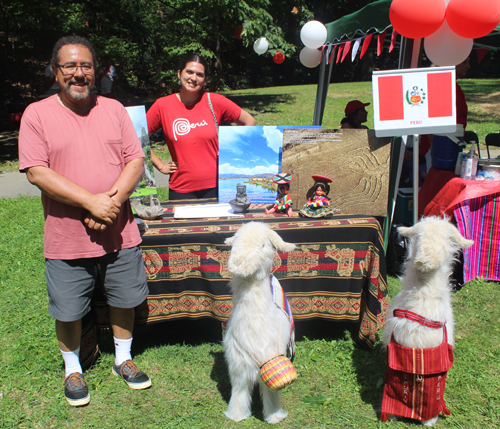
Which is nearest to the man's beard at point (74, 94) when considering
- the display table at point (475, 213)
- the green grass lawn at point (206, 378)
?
the green grass lawn at point (206, 378)

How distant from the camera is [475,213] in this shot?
3736 mm

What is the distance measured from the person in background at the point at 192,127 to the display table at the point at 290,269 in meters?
0.58

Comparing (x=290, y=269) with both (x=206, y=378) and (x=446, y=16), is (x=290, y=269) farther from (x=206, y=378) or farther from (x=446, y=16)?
(x=446, y=16)

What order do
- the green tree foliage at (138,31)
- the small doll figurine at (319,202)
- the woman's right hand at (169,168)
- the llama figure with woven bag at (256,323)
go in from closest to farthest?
the llama figure with woven bag at (256,323) → the small doll figurine at (319,202) → the woman's right hand at (169,168) → the green tree foliage at (138,31)

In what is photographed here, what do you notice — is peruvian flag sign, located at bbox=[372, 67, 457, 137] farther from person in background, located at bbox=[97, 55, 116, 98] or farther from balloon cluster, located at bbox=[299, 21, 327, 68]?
person in background, located at bbox=[97, 55, 116, 98]

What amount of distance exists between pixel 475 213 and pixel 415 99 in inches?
52.7

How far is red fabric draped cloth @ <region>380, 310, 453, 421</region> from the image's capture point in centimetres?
215

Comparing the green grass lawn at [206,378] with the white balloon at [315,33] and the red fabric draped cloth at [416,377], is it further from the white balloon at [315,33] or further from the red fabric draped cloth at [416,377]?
the white balloon at [315,33]

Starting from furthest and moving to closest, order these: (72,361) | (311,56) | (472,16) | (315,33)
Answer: (311,56) < (315,33) < (472,16) < (72,361)

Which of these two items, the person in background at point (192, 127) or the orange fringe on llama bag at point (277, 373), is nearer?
the orange fringe on llama bag at point (277, 373)

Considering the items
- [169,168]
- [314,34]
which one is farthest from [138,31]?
[169,168]

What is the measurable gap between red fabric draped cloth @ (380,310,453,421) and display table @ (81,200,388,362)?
2.04 ft

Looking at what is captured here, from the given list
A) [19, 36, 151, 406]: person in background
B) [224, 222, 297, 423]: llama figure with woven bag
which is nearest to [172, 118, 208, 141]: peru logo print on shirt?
[19, 36, 151, 406]: person in background

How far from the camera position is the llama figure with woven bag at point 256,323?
1987mm
